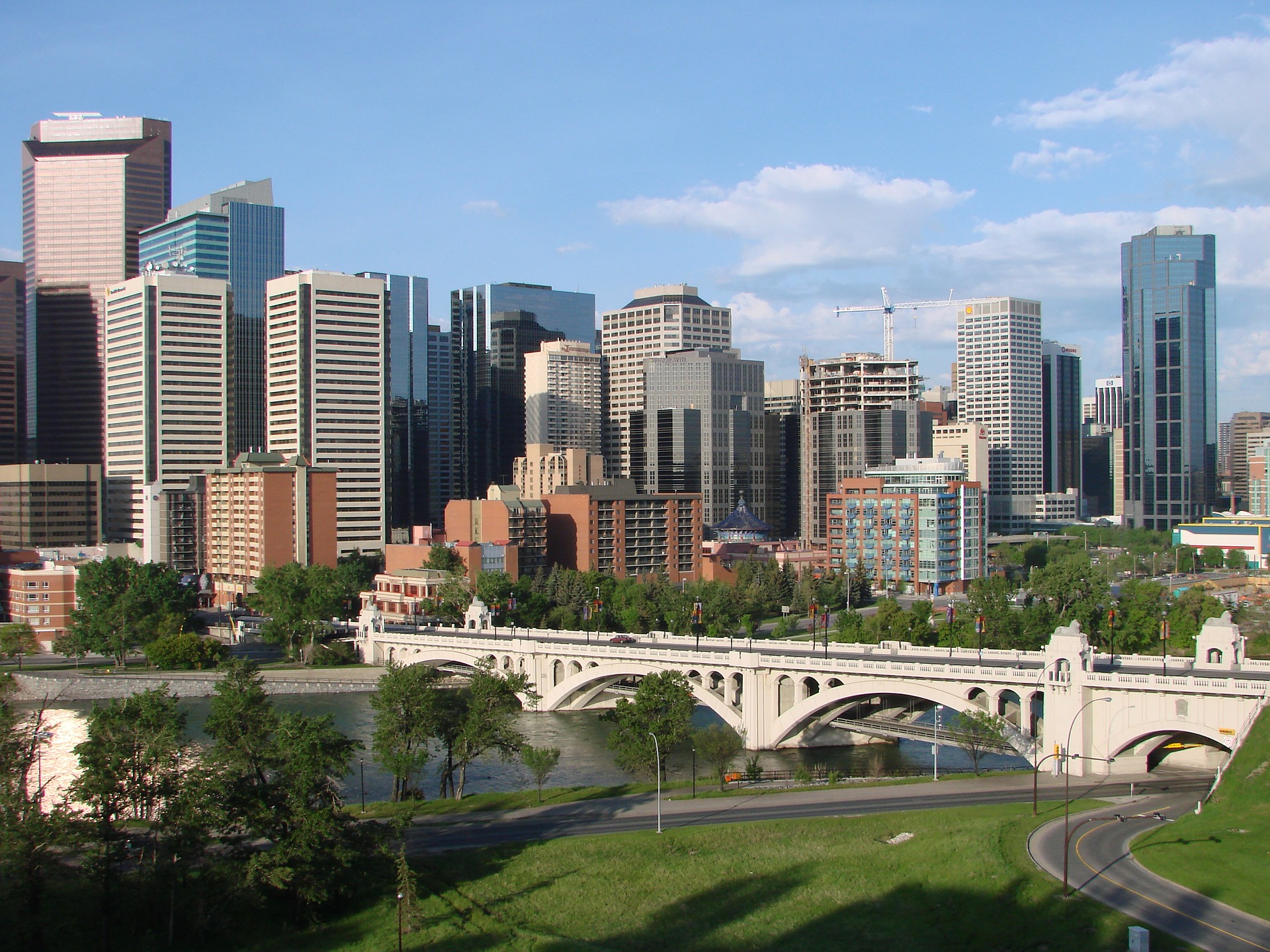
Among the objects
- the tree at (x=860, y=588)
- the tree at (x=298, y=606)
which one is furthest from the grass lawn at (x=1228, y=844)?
the tree at (x=860, y=588)

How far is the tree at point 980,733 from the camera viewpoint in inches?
3164

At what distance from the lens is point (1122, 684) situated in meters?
76.9

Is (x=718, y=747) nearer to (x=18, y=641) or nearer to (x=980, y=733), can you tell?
(x=980, y=733)

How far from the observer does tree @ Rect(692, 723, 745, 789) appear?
3137 inches

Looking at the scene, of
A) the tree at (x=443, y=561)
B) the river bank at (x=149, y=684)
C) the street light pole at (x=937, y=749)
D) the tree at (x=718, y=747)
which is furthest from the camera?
the tree at (x=443, y=561)

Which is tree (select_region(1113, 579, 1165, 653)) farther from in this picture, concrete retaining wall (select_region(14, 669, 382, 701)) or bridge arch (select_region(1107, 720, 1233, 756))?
concrete retaining wall (select_region(14, 669, 382, 701))

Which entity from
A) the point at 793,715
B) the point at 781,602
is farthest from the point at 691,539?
the point at 793,715

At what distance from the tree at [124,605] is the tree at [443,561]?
98.1ft

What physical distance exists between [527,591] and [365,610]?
2043cm

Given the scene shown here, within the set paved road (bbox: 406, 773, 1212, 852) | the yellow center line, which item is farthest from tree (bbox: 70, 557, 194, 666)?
the yellow center line

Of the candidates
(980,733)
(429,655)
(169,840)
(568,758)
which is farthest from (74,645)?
(980,733)

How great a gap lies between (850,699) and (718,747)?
Result: 1658 cm

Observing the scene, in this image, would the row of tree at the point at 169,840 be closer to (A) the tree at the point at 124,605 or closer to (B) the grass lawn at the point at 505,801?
(B) the grass lawn at the point at 505,801

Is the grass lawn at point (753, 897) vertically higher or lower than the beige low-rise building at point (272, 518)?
lower
